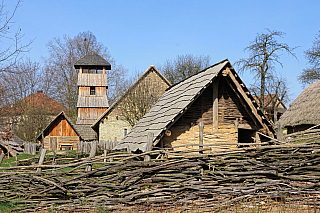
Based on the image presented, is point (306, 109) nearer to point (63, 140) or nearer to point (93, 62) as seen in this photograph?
point (93, 62)

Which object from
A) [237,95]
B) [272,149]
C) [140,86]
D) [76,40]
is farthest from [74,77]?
[272,149]

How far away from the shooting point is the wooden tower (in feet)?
112

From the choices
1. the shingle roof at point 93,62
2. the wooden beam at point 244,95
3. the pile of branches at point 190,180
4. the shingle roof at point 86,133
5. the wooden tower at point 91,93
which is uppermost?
the shingle roof at point 93,62

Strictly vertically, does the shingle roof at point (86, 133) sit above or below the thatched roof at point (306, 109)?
below

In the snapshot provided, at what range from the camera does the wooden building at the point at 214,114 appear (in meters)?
8.21

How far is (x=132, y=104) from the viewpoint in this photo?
80.0 feet

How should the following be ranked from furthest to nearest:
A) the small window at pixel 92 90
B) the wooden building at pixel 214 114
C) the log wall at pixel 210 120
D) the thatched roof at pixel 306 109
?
the small window at pixel 92 90 → the thatched roof at pixel 306 109 → the log wall at pixel 210 120 → the wooden building at pixel 214 114

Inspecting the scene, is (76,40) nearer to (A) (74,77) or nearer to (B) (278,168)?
(A) (74,77)

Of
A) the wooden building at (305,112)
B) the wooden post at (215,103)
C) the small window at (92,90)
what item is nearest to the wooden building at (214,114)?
the wooden post at (215,103)

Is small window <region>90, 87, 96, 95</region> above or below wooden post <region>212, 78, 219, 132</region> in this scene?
above

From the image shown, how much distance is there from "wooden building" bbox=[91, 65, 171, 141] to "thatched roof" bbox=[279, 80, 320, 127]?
10647 millimetres

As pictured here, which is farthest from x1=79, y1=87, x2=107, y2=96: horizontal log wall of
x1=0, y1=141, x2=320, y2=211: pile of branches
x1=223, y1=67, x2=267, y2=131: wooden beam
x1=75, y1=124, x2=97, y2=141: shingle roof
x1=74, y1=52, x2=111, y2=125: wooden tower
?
x1=0, y1=141, x2=320, y2=211: pile of branches

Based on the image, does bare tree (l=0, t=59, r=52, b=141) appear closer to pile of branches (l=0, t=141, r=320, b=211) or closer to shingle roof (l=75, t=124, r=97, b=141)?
shingle roof (l=75, t=124, r=97, b=141)

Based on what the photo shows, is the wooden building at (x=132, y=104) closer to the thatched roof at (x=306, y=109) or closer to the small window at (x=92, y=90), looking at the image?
the small window at (x=92, y=90)
